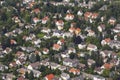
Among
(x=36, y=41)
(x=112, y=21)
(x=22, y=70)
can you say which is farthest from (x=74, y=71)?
(x=112, y=21)

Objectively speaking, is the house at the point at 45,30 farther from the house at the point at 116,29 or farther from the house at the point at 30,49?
the house at the point at 116,29

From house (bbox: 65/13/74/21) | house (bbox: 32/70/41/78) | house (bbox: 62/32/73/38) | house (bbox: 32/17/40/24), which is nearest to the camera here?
house (bbox: 32/70/41/78)

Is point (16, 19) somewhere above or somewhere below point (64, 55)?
above

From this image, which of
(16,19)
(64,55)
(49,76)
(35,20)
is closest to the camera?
(49,76)

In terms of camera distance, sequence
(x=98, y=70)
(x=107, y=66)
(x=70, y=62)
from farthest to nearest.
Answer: (x=70, y=62) → (x=107, y=66) → (x=98, y=70)

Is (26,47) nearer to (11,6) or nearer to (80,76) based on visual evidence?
(80,76)

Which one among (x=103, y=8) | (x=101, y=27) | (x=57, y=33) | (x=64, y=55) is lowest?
(x=64, y=55)

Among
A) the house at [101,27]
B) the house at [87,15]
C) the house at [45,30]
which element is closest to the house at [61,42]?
the house at [45,30]

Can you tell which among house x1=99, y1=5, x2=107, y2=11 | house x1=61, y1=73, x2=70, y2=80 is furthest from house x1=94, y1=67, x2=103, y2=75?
house x1=99, y1=5, x2=107, y2=11

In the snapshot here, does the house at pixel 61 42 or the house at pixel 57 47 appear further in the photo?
the house at pixel 61 42

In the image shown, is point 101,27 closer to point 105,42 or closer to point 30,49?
point 105,42

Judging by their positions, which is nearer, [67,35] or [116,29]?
[67,35]

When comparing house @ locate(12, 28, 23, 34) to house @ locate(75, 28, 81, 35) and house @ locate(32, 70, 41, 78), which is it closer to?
house @ locate(75, 28, 81, 35)
